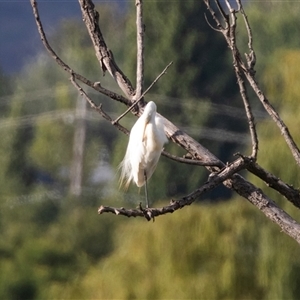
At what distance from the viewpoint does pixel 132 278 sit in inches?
290

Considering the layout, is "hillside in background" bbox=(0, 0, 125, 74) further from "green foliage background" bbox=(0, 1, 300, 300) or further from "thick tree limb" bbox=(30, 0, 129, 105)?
"thick tree limb" bbox=(30, 0, 129, 105)

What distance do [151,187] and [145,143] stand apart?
48.9 ft

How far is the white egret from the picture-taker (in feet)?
7.95

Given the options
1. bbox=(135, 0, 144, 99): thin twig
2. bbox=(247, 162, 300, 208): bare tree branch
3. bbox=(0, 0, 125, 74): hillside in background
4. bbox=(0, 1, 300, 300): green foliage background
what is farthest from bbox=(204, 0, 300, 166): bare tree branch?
bbox=(0, 0, 125, 74): hillside in background

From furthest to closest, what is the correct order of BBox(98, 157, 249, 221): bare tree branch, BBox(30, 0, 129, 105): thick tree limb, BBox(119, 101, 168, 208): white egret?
BBox(119, 101, 168, 208): white egret < BBox(30, 0, 129, 105): thick tree limb < BBox(98, 157, 249, 221): bare tree branch

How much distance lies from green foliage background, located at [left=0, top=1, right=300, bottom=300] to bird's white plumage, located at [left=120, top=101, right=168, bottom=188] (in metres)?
2.02

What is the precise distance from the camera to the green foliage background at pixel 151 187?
21.9 ft

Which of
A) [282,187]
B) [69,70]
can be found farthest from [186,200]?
[69,70]

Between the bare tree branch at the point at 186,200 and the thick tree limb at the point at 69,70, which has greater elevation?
the thick tree limb at the point at 69,70

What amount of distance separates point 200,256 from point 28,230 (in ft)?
26.4

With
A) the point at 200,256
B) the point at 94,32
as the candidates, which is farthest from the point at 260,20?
the point at 94,32

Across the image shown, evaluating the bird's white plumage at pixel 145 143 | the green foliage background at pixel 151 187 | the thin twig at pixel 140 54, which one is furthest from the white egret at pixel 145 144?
the green foliage background at pixel 151 187

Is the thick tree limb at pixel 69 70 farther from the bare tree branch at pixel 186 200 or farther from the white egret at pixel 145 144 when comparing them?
the bare tree branch at pixel 186 200

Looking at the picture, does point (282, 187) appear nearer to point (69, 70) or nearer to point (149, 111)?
point (149, 111)
